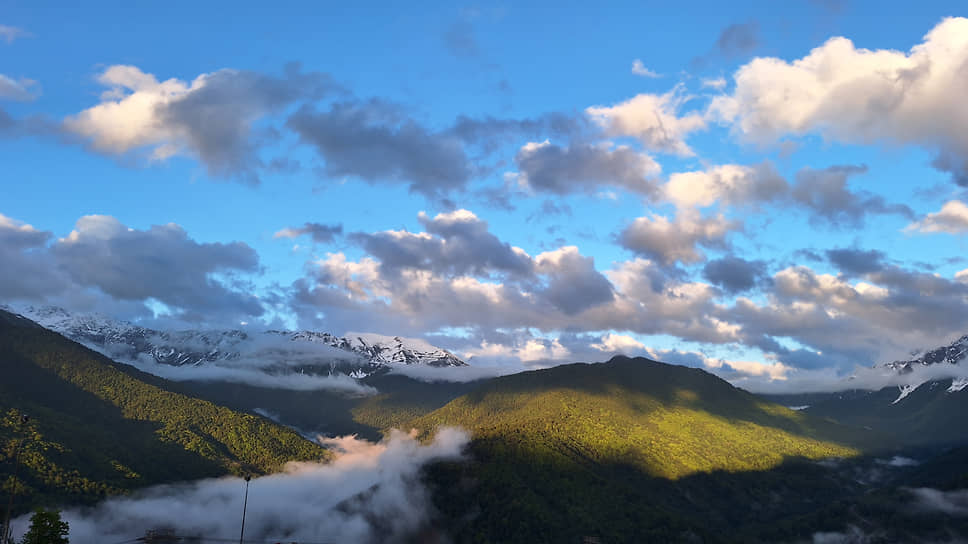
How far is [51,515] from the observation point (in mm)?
171250

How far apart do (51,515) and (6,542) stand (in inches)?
449

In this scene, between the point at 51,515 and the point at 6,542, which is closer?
the point at 6,542

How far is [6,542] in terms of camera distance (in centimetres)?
16088
